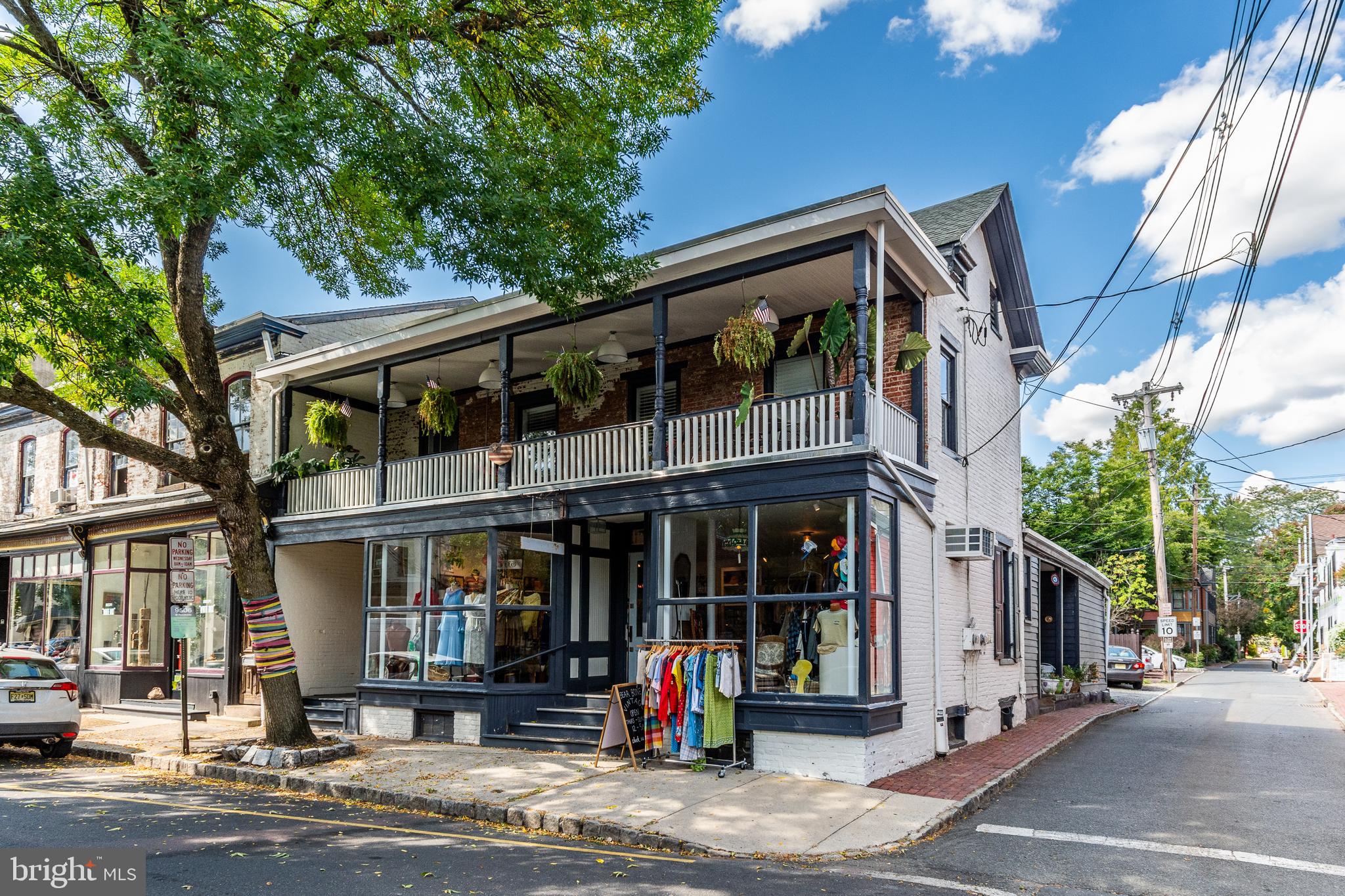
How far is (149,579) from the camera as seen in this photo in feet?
63.6

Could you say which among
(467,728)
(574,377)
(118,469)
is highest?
(574,377)

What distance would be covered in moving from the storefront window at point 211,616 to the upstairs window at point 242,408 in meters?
2.44

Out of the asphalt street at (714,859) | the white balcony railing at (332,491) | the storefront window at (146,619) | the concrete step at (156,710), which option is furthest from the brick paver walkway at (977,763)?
the storefront window at (146,619)

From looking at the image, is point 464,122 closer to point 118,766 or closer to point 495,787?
point 495,787

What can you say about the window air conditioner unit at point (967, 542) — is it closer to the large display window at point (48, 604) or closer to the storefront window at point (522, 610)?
the storefront window at point (522, 610)

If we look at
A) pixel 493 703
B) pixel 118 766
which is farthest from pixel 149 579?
pixel 493 703

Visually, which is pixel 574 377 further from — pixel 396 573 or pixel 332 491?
pixel 332 491

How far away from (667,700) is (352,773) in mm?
3777

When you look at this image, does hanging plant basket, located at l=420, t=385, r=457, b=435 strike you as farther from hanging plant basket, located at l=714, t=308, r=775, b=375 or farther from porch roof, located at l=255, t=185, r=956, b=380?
hanging plant basket, located at l=714, t=308, r=775, b=375

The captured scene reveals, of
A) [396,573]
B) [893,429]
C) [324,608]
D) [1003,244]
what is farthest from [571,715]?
[1003,244]

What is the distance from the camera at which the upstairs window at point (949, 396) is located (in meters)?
13.9

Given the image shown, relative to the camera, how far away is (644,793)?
9.59 meters

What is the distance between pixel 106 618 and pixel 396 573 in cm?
859

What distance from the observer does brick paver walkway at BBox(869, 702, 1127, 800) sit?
33.3ft
